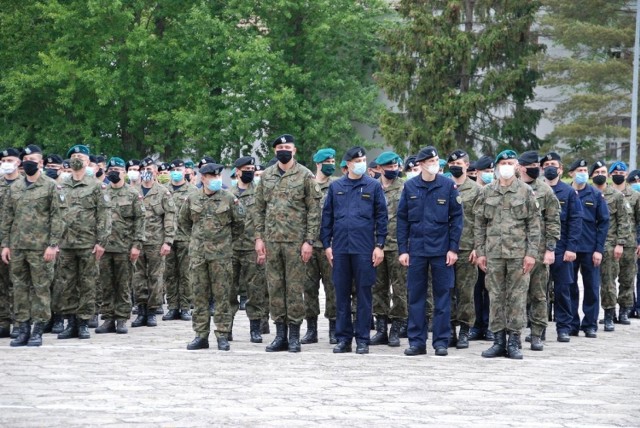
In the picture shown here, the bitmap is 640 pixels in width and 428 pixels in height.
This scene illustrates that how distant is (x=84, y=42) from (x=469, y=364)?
40833 millimetres

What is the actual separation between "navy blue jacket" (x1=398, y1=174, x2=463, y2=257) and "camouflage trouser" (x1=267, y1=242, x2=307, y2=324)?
3.98ft

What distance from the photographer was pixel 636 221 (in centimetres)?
1881

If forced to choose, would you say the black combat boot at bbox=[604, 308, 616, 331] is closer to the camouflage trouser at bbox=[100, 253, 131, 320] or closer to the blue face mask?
the blue face mask

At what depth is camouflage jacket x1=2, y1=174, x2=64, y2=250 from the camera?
1466 centimetres

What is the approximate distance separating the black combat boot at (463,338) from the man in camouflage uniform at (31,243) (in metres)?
4.88

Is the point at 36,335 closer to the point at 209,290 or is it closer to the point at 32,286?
the point at 32,286

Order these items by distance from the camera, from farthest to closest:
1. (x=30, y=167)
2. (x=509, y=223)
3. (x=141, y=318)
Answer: (x=141, y=318) < (x=30, y=167) < (x=509, y=223)

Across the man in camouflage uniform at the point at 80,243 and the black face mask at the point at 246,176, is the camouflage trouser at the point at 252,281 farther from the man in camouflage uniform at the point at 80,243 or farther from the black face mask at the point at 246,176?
the man in camouflage uniform at the point at 80,243

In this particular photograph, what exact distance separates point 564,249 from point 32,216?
258 inches

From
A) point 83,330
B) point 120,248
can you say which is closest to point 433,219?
point 83,330

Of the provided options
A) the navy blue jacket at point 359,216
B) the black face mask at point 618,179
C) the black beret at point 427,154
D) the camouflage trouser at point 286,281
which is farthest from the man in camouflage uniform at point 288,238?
the black face mask at point 618,179

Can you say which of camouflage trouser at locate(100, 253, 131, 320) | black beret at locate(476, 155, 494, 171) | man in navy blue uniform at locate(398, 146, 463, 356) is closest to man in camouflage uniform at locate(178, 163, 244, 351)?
man in navy blue uniform at locate(398, 146, 463, 356)

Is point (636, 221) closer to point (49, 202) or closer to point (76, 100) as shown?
point (49, 202)

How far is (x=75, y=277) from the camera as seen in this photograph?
51.9 feet
